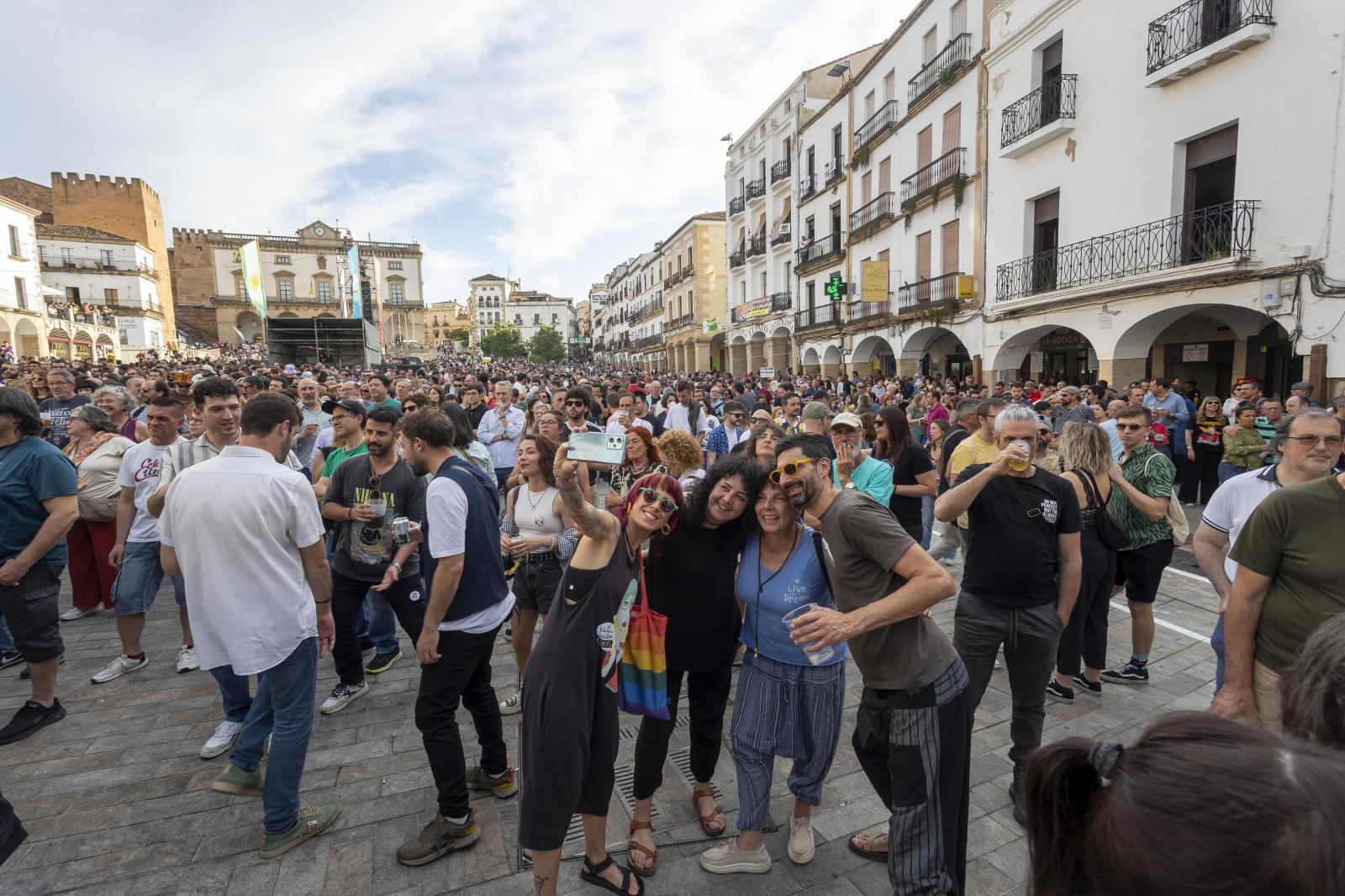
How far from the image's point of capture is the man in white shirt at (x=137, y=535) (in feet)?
14.5

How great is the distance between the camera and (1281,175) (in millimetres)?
9359

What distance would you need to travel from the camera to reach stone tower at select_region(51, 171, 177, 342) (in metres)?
51.8

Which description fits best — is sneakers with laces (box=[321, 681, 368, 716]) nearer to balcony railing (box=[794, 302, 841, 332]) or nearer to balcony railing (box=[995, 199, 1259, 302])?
balcony railing (box=[995, 199, 1259, 302])

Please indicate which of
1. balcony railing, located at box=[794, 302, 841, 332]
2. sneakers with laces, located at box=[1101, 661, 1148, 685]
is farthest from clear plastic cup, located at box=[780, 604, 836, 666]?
balcony railing, located at box=[794, 302, 841, 332]

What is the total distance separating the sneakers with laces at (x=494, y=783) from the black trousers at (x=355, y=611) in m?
0.92

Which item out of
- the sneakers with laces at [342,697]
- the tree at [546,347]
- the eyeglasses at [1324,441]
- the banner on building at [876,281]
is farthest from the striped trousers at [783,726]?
the tree at [546,347]

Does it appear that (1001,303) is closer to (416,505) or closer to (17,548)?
(416,505)

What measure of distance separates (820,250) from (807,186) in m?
3.43

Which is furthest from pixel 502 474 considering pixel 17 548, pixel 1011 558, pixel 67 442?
pixel 1011 558

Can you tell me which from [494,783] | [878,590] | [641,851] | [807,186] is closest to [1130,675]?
[878,590]

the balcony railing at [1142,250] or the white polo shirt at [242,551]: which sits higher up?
the balcony railing at [1142,250]

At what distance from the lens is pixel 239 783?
10.5 ft

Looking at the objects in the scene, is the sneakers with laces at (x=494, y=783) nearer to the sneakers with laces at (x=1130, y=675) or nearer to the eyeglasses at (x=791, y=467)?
the eyeglasses at (x=791, y=467)

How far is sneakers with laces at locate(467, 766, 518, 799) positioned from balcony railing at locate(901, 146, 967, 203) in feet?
57.3
